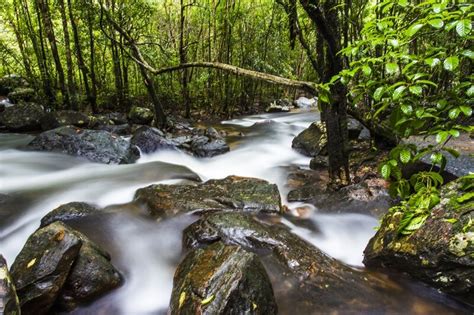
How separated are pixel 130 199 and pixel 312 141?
4432mm

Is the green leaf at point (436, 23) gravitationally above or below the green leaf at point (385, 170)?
above

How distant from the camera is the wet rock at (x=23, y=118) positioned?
9188 mm

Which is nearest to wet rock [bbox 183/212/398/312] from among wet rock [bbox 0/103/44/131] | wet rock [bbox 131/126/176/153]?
wet rock [bbox 131/126/176/153]

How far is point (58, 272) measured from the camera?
268 cm

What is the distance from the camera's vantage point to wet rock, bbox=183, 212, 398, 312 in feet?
9.76

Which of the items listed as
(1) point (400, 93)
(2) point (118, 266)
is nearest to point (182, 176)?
(2) point (118, 266)

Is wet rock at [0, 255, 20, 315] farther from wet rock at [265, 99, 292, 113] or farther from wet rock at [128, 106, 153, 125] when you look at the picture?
wet rock at [265, 99, 292, 113]

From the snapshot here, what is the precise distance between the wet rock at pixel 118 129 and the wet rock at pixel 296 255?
587 centimetres

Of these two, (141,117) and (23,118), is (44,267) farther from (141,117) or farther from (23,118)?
(23,118)

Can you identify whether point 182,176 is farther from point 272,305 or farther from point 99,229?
point 272,305

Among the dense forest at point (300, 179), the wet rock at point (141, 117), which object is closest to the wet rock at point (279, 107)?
the dense forest at point (300, 179)

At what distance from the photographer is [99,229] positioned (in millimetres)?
4039

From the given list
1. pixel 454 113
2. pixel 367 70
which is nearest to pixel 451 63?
pixel 454 113

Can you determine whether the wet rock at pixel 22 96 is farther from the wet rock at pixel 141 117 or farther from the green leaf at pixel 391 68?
the green leaf at pixel 391 68
